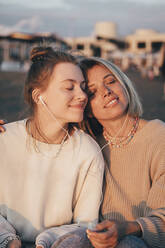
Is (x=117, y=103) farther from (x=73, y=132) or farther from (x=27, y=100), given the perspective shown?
(x=27, y=100)

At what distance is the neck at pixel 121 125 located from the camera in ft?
8.96

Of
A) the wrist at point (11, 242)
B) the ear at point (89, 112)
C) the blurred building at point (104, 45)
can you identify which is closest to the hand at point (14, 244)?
the wrist at point (11, 242)

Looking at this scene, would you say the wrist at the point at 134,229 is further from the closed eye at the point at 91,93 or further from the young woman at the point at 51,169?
the closed eye at the point at 91,93

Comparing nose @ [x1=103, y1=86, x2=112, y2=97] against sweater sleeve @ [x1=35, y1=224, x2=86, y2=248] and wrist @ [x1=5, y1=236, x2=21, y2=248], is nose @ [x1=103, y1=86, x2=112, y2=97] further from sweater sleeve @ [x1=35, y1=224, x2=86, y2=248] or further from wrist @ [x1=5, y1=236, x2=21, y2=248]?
wrist @ [x1=5, y1=236, x2=21, y2=248]

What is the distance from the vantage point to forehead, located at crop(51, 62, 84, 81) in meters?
2.53

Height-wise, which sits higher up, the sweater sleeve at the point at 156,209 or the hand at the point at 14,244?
the sweater sleeve at the point at 156,209

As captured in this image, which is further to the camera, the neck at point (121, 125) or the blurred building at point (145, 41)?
the blurred building at point (145, 41)

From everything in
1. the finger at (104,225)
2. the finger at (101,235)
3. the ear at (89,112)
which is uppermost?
the ear at (89,112)

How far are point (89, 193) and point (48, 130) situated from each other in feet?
2.15

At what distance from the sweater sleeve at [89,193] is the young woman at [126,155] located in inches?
5.2

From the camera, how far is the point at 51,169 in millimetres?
2516

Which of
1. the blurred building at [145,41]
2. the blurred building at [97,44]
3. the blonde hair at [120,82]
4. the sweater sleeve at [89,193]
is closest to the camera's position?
the sweater sleeve at [89,193]

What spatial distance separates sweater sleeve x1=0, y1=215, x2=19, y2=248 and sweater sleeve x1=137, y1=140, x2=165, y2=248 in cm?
99

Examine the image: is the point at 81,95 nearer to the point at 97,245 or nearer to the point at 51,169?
the point at 51,169
